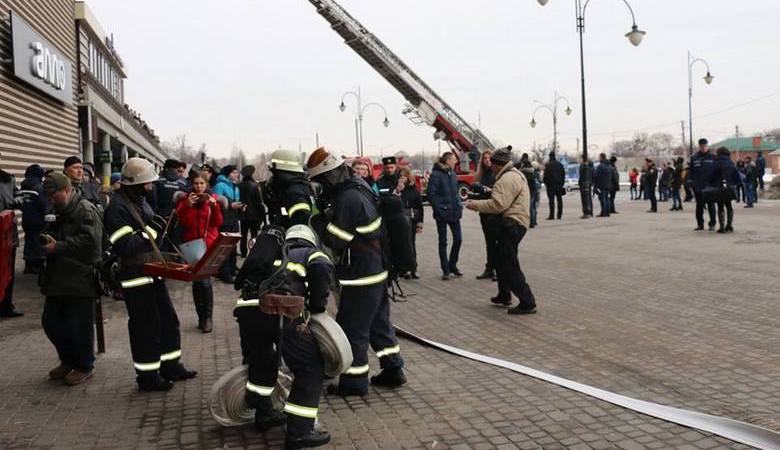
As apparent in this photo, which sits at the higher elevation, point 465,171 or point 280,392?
point 465,171

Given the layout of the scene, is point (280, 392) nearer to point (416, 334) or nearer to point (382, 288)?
point (382, 288)

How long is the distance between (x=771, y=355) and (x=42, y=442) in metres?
5.48

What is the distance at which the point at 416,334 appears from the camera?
7.20 metres

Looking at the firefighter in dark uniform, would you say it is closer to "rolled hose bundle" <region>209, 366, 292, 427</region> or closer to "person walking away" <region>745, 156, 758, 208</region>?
"rolled hose bundle" <region>209, 366, 292, 427</region>

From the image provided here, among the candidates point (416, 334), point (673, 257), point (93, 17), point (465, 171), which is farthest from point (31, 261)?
point (465, 171)

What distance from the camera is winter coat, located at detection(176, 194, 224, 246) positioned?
23.7 feet

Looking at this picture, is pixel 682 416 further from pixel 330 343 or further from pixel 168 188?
pixel 168 188

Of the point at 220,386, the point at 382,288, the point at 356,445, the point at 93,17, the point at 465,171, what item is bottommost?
the point at 356,445

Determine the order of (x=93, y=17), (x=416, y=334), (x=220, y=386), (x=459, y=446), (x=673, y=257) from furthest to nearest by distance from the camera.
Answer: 1. (x=93, y=17)
2. (x=673, y=257)
3. (x=416, y=334)
4. (x=220, y=386)
5. (x=459, y=446)

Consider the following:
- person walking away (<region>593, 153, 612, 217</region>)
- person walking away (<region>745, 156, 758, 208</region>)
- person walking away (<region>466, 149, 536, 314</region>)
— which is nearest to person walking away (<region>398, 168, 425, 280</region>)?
person walking away (<region>466, 149, 536, 314</region>)

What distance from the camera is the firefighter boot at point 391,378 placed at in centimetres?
533

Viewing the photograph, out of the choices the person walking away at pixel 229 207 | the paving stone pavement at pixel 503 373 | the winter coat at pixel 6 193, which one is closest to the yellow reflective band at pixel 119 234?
the paving stone pavement at pixel 503 373

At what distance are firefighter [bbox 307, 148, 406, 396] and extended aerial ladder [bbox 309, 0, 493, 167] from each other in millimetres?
28275

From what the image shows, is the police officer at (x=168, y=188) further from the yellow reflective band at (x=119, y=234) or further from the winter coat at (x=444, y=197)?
the yellow reflective band at (x=119, y=234)
